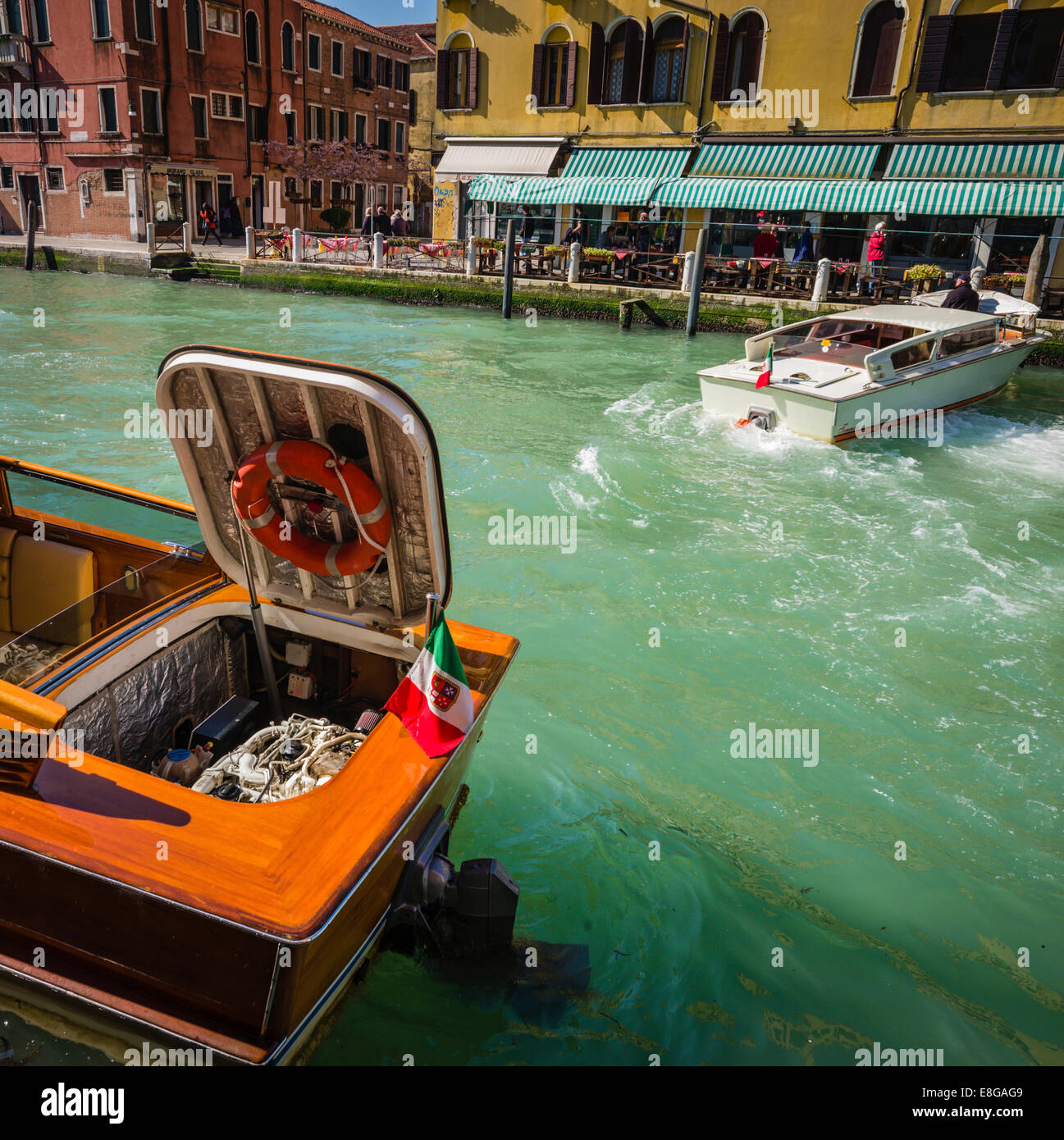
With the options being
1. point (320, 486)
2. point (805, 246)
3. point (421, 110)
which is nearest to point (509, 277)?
point (805, 246)

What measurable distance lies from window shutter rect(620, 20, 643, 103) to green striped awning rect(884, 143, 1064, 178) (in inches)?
293

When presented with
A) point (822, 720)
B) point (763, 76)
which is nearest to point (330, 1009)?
point (822, 720)

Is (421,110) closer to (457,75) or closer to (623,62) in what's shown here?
(457,75)

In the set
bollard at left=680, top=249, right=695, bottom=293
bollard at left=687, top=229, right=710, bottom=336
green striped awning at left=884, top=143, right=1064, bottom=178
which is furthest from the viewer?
bollard at left=680, top=249, right=695, bottom=293

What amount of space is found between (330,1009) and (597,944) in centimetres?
129

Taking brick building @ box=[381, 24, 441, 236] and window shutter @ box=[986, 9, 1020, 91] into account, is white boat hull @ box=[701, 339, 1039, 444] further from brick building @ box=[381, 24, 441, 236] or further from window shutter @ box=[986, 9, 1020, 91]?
brick building @ box=[381, 24, 441, 236]

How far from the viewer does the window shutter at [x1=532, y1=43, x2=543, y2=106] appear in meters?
25.9

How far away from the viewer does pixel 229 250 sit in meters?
30.2

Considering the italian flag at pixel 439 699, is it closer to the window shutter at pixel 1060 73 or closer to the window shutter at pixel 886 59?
the window shutter at pixel 1060 73

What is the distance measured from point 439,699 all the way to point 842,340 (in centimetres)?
1082

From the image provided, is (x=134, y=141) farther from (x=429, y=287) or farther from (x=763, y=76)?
(x=763, y=76)

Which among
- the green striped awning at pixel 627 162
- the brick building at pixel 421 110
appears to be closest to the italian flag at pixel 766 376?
the green striped awning at pixel 627 162

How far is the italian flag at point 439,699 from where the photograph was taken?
10.7 feet

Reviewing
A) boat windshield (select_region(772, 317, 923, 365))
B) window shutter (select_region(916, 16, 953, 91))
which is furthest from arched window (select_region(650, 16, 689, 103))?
boat windshield (select_region(772, 317, 923, 365))
